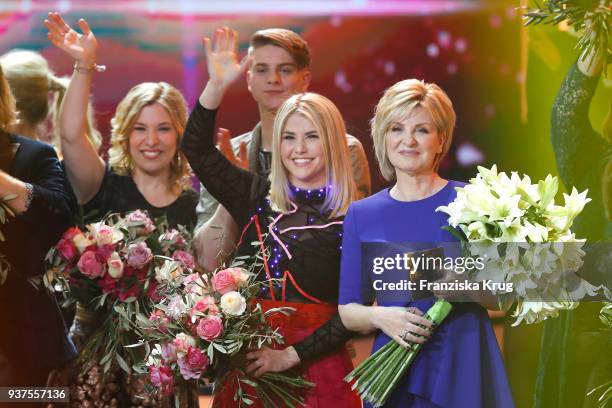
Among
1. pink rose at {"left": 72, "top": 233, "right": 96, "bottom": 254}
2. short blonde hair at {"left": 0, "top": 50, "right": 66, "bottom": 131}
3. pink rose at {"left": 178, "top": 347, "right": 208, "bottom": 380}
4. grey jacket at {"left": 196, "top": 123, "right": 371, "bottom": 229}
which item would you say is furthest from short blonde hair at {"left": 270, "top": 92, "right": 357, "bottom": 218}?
short blonde hair at {"left": 0, "top": 50, "right": 66, "bottom": 131}

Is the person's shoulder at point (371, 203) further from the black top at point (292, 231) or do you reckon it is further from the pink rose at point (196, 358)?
the pink rose at point (196, 358)

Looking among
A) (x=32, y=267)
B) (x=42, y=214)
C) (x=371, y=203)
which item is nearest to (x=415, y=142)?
(x=371, y=203)

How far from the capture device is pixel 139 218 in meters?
3.61

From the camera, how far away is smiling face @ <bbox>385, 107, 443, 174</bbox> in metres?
3.15

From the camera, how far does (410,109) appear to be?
10.3 feet

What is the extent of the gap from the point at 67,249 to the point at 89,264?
10 cm

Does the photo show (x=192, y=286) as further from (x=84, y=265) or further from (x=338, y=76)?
(x=338, y=76)

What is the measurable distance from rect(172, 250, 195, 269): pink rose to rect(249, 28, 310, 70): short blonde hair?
2.76ft

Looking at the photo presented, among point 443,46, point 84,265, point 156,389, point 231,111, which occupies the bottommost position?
point 156,389

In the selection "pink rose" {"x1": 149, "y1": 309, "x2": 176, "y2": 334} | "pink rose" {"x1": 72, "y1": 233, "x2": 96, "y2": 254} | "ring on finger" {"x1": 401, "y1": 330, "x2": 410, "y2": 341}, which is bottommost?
"ring on finger" {"x1": 401, "y1": 330, "x2": 410, "y2": 341}

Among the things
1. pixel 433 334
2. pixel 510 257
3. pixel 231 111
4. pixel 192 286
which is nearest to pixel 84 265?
pixel 192 286

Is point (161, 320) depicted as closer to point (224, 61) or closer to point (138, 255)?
point (138, 255)

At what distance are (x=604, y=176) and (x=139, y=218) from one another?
5.62 feet

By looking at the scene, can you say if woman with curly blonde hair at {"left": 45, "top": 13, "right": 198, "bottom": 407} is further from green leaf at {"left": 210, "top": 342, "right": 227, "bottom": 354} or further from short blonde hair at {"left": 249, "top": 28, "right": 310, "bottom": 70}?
green leaf at {"left": 210, "top": 342, "right": 227, "bottom": 354}
